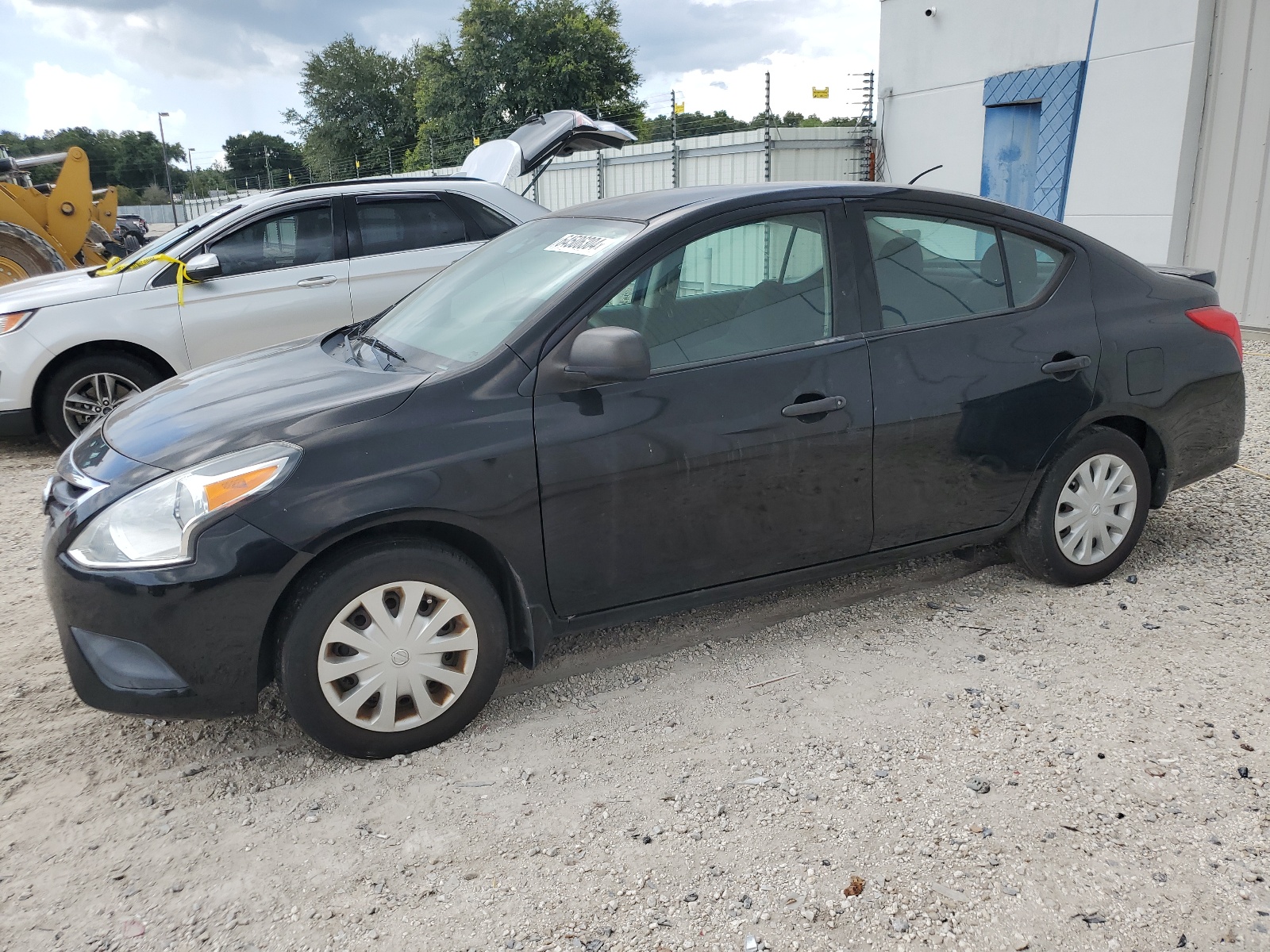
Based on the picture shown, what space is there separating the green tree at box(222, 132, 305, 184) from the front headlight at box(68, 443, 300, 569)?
72590mm

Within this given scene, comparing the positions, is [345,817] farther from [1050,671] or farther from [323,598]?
[1050,671]

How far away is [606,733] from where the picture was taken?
3111 mm

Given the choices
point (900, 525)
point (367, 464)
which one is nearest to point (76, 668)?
point (367, 464)

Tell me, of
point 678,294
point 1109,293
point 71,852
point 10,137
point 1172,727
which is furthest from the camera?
point 10,137

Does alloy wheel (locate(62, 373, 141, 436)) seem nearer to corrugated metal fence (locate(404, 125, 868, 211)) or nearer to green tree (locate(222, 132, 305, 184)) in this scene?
corrugated metal fence (locate(404, 125, 868, 211))

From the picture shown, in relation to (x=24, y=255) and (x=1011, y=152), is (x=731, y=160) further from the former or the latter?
(x=24, y=255)

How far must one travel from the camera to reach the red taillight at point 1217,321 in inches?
159

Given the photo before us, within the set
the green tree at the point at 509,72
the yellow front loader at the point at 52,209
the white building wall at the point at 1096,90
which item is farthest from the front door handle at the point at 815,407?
the green tree at the point at 509,72

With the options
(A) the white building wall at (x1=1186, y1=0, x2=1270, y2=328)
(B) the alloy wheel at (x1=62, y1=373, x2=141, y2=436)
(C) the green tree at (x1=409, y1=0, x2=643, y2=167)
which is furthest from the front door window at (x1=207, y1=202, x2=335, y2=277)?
Result: (C) the green tree at (x1=409, y1=0, x2=643, y2=167)

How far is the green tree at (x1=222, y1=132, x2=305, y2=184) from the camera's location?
73.3m

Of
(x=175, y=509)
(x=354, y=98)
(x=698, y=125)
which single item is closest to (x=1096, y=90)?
(x=698, y=125)

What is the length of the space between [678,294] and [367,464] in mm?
1179

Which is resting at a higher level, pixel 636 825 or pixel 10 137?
pixel 10 137

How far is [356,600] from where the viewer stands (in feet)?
9.09
